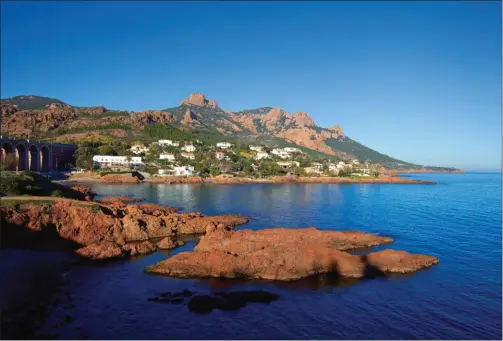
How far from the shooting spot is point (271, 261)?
64.4ft

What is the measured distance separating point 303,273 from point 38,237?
55.6 ft

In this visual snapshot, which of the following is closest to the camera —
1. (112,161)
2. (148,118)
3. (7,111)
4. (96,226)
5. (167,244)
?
(167,244)

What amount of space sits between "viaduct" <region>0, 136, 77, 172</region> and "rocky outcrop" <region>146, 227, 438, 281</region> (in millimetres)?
53613

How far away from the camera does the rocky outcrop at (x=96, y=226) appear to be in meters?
22.5

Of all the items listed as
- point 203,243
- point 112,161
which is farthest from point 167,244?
point 112,161

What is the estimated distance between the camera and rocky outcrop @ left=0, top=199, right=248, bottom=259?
22.5m

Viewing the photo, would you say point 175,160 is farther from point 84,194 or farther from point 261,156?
point 84,194

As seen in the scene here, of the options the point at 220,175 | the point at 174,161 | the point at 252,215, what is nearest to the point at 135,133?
the point at 174,161

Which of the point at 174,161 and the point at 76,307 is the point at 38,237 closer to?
the point at 76,307

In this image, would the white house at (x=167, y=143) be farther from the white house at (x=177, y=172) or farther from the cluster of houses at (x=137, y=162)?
the white house at (x=177, y=172)

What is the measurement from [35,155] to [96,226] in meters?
71.2

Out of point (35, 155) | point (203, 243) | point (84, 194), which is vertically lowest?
point (203, 243)

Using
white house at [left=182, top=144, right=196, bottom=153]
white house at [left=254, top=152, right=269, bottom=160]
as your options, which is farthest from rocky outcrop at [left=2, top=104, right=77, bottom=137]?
white house at [left=254, top=152, right=269, bottom=160]

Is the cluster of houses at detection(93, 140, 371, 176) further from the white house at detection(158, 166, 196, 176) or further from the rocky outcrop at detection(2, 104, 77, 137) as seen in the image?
the rocky outcrop at detection(2, 104, 77, 137)
